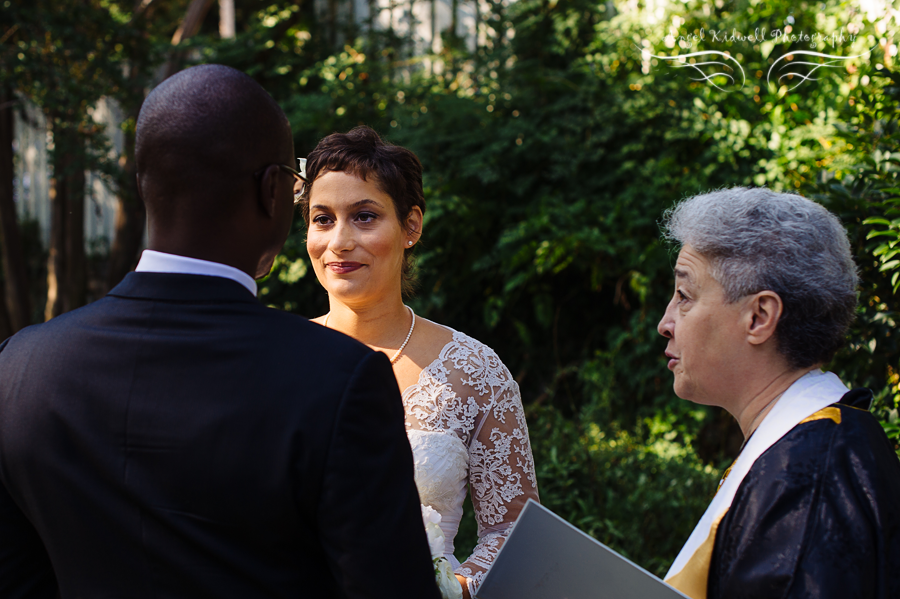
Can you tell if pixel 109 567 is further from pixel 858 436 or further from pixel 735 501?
pixel 858 436

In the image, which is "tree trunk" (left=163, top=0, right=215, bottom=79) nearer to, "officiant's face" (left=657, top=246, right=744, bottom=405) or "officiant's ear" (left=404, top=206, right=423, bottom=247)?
"officiant's ear" (left=404, top=206, right=423, bottom=247)

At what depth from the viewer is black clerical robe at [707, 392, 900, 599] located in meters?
1.35

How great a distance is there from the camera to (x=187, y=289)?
1.19 metres

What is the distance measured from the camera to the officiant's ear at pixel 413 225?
8.24 feet

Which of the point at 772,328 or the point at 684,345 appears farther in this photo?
the point at 684,345

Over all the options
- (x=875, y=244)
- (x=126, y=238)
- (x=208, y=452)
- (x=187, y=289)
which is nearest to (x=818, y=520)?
(x=208, y=452)

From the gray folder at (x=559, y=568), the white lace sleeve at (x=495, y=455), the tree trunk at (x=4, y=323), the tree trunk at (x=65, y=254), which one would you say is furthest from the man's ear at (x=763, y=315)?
the tree trunk at (x=4, y=323)

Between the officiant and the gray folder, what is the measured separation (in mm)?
203

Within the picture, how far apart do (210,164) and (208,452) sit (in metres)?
0.48

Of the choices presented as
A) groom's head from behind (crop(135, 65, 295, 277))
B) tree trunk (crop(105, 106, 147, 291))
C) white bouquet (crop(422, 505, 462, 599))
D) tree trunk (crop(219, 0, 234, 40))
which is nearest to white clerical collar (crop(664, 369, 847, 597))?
white bouquet (crop(422, 505, 462, 599))

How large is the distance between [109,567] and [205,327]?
450 millimetres

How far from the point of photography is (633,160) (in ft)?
17.6

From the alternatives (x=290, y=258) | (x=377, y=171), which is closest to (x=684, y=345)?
(x=377, y=171)

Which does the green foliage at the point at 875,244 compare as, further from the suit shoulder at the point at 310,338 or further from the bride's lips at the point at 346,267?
the suit shoulder at the point at 310,338
